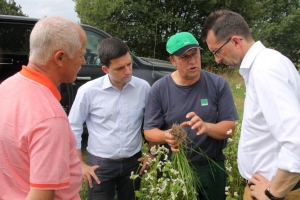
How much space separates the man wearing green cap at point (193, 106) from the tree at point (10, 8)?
2790cm

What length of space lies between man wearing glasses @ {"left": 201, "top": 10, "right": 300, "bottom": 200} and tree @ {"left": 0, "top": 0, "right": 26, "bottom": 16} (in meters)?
28.4

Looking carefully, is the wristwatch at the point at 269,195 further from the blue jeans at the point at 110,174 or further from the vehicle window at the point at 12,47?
the vehicle window at the point at 12,47

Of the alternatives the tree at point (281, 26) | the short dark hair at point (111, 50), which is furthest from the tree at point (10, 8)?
the short dark hair at point (111, 50)

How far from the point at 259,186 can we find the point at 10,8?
3166 centimetres

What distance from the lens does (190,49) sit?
2.23m

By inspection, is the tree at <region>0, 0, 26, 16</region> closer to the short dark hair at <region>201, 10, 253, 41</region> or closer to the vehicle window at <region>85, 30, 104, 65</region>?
the vehicle window at <region>85, 30, 104, 65</region>

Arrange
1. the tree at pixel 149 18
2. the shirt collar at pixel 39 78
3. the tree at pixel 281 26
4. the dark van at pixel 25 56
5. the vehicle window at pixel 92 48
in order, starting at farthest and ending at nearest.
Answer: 1. the tree at pixel 281 26
2. the tree at pixel 149 18
3. the vehicle window at pixel 92 48
4. the dark van at pixel 25 56
5. the shirt collar at pixel 39 78

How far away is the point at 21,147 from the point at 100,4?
16.5 metres

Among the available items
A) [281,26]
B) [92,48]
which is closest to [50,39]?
[92,48]

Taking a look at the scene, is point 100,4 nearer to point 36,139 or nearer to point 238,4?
point 238,4

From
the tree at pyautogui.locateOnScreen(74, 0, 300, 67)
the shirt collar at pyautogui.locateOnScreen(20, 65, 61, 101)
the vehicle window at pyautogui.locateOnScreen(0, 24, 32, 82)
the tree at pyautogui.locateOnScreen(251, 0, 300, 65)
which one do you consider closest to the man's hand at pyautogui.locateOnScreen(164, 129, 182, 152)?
the shirt collar at pyautogui.locateOnScreen(20, 65, 61, 101)

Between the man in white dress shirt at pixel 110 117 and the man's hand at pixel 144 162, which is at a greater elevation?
the man in white dress shirt at pixel 110 117

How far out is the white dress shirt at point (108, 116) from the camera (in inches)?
94.0

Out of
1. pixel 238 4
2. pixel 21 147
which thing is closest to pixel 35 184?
pixel 21 147
